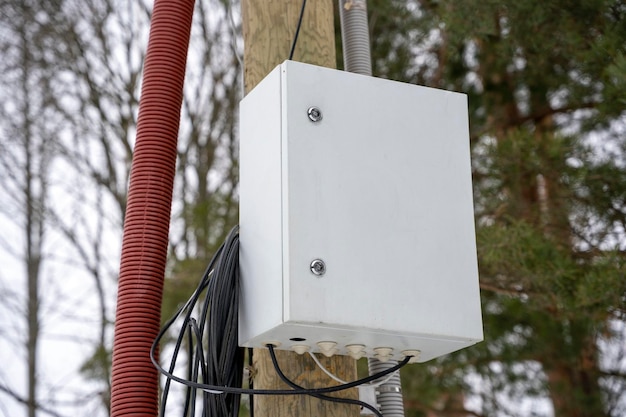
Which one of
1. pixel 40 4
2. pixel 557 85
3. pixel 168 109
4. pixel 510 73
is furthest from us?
pixel 40 4

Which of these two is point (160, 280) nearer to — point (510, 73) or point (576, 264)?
point (576, 264)

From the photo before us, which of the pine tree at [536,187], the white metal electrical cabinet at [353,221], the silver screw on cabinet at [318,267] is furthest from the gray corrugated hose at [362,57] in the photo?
the pine tree at [536,187]

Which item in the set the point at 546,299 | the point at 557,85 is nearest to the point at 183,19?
the point at 546,299

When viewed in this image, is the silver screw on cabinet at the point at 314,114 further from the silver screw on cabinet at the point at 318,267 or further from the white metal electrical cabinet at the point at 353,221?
the silver screw on cabinet at the point at 318,267

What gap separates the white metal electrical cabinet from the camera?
1.79m

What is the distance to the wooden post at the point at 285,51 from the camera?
211cm

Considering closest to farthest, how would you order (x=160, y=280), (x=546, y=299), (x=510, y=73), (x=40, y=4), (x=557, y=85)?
(x=160, y=280) < (x=546, y=299) < (x=557, y=85) < (x=510, y=73) < (x=40, y=4)

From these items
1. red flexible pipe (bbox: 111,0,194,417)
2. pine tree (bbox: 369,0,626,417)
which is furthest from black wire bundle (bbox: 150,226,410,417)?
pine tree (bbox: 369,0,626,417)

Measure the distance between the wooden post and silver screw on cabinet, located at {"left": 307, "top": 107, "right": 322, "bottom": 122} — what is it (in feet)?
1.60

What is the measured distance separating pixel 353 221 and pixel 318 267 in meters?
0.14

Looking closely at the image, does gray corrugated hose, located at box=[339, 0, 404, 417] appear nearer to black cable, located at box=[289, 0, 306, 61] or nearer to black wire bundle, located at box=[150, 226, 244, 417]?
black cable, located at box=[289, 0, 306, 61]

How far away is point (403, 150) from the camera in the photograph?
1987 mm

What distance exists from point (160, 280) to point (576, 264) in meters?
2.26

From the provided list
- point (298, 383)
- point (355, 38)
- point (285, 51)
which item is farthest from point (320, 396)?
point (355, 38)
